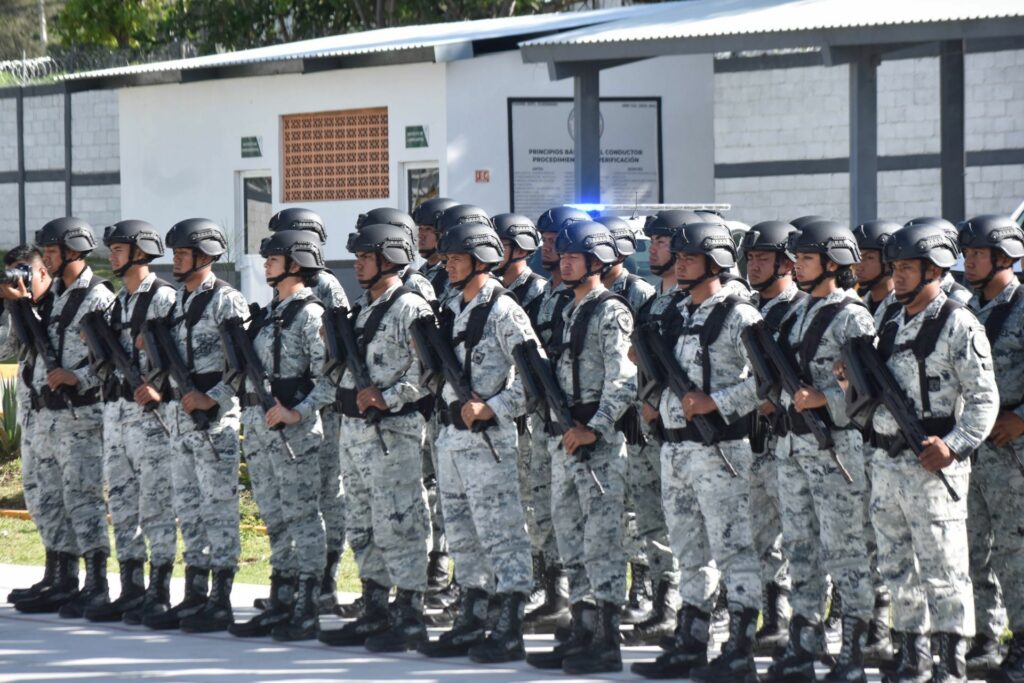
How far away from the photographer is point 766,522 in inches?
313

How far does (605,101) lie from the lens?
67.1 feet

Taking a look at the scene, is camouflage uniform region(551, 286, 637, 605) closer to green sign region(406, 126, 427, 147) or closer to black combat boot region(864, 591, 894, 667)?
black combat boot region(864, 591, 894, 667)

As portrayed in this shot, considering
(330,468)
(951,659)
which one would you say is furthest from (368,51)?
(951,659)

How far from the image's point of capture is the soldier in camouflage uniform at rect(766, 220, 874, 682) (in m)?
7.32

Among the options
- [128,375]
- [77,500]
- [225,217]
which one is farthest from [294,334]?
[225,217]

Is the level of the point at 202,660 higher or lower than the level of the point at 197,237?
lower

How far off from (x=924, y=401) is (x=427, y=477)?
11.5ft

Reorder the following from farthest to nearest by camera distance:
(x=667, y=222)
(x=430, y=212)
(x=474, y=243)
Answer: (x=430, y=212)
(x=667, y=222)
(x=474, y=243)

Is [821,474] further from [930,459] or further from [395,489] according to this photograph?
[395,489]

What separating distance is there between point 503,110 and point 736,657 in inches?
526

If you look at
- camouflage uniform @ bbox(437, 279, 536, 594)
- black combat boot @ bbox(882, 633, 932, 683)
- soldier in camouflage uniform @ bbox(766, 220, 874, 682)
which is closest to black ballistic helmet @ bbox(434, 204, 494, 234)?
camouflage uniform @ bbox(437, 279, 536, 594)

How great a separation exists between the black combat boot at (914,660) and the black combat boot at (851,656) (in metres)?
0.25

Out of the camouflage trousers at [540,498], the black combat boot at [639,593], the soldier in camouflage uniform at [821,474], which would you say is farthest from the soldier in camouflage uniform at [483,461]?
the soldier in camouflage uniform at [821,474]

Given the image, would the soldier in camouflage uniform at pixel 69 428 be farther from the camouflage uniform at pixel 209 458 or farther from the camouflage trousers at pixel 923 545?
the camouflage trousers at pixel 923 545
